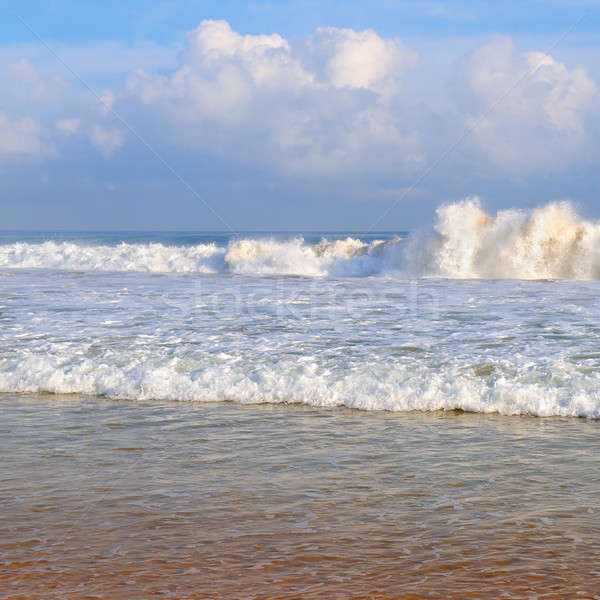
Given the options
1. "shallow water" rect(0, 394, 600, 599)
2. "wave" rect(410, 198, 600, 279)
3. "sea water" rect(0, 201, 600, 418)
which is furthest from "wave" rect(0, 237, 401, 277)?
"shallow water" rect(0, 394, 600, 599)

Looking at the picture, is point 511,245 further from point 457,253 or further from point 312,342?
point 312,342

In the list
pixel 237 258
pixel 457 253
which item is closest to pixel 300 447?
pixel 457 253

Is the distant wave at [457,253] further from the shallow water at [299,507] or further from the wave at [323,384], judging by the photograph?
the shallow water at [299,507]

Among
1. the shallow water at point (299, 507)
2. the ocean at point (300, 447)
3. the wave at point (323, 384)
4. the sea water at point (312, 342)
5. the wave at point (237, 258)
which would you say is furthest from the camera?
the wave at point (237, 258)

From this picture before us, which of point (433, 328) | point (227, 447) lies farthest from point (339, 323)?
point (227, 447)

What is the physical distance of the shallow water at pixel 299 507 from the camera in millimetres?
3143

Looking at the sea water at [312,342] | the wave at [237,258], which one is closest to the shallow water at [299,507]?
the sea water at [312,342]

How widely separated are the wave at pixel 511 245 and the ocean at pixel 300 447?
884cm

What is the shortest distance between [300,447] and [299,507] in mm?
1249

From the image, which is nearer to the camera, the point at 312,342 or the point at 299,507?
the point at 299,507

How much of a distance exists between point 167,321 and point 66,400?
382 centimetres

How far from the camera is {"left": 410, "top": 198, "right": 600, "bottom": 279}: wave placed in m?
21.9

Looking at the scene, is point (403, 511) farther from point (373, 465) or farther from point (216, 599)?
point (216, 599)

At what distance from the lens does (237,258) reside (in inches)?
1132
